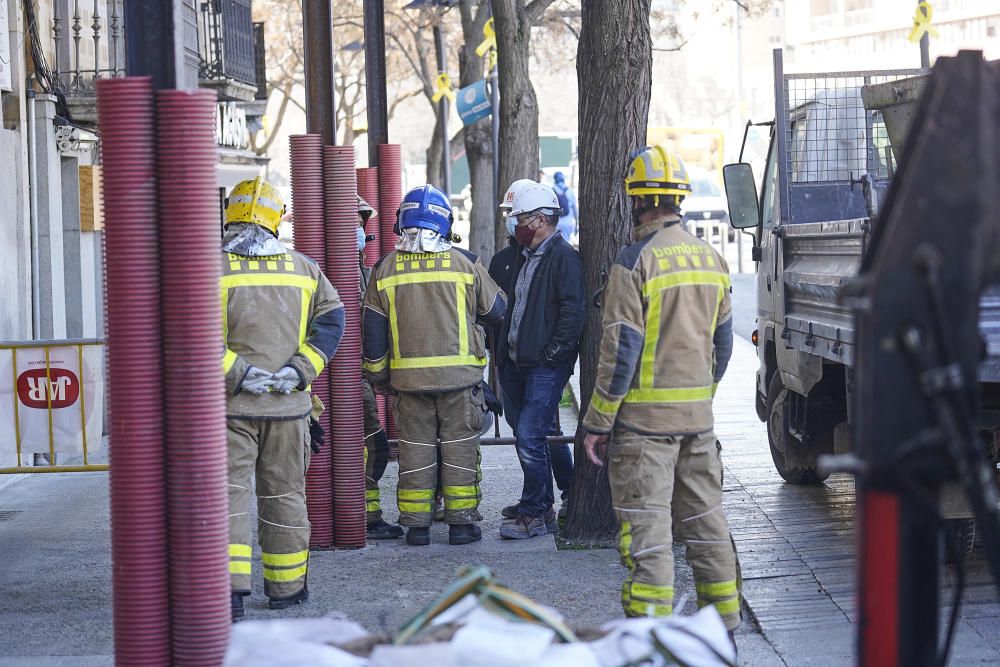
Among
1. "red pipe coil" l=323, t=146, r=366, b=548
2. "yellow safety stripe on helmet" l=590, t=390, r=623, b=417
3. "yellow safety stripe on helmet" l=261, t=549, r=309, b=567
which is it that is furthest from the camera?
"red pipe coil" l=323, t=146, r=366, b=548

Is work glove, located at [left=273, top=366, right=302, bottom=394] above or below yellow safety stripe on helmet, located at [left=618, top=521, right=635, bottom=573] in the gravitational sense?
above

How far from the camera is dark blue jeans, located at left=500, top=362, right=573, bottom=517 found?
298 inches

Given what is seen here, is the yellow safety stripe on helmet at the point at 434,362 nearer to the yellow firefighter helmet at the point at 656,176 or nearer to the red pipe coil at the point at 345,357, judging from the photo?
the red pipe coil at the point at 345,357

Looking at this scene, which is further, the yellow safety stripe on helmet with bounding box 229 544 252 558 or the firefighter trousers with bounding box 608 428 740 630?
the yellow safety stripe on helmet with bounding box 229 544 252 558

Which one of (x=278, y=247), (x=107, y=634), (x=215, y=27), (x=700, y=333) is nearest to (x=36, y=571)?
(x=107, y=634)

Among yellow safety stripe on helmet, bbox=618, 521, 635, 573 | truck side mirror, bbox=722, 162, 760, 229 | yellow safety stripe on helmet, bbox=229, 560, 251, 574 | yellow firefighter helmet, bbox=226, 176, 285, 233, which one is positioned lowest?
yellow safety stripe on helmet, bbox=229, 560, 251, 574

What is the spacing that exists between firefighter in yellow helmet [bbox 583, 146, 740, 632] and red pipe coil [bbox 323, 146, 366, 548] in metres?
2.33

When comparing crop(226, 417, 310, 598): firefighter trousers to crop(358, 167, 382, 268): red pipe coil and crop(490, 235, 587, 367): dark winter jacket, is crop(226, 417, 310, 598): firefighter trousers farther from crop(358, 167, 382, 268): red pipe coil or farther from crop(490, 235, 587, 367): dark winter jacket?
crop(358, 167, 382, 268): red pipe coil

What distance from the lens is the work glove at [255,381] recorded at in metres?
5.90

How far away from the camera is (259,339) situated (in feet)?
19.6

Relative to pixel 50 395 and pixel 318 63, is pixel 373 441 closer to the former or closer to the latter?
pixel 50 395

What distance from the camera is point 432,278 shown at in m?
7.28

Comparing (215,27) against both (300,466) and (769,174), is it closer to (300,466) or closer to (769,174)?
(769,174)

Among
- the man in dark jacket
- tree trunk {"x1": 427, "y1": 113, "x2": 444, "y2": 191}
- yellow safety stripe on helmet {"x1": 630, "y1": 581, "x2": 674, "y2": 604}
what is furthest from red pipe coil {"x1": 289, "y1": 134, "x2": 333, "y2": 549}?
tree trunk {"x1": 427, "y1": 113, "x2": 444, "y2": 191}
